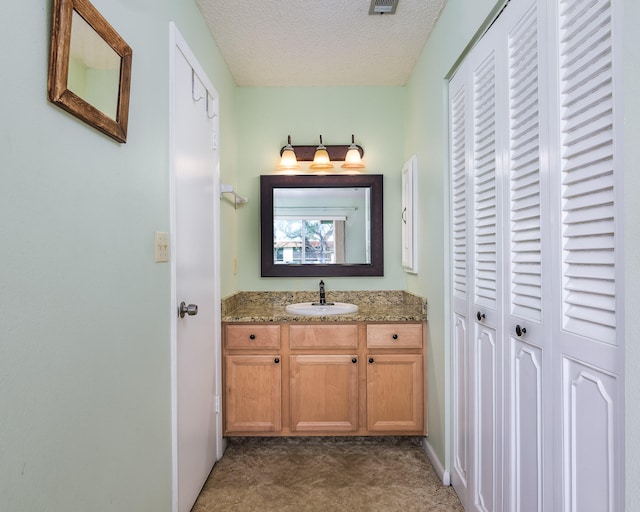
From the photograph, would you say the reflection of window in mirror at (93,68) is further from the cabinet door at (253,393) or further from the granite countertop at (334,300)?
the cabinet door at (253,393)

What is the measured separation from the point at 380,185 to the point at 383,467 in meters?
1.80

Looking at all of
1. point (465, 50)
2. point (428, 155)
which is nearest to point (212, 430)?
point (428, 155)

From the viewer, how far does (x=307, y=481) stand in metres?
2.17

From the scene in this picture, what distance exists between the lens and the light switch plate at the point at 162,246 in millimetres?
1504

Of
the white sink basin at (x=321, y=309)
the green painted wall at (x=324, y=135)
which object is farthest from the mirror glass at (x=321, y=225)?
the white sink basin at (x=321, y=309)

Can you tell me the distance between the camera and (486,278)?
1.61m

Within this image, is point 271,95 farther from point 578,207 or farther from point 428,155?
point 578,207

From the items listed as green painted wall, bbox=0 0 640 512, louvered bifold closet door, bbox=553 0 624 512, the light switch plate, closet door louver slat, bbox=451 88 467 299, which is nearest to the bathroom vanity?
green painted wall, bbox=0 0 640 512

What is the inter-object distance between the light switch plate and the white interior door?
0.25ft

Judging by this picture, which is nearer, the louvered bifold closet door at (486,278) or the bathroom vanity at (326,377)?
the louvered bifold closet door at (486,278)

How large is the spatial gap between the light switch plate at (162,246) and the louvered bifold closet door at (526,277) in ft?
4.04

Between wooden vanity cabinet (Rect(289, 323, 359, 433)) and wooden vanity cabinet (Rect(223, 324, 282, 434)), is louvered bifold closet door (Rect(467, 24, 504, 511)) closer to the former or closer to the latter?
wooden vanity cabinet (Rect(289, 323, 359, 433))

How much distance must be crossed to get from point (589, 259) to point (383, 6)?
159 cm

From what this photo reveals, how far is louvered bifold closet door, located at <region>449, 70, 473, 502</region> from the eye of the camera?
5.99 feet
